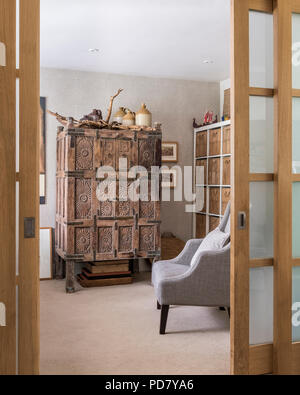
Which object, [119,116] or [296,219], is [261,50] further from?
[119,116]

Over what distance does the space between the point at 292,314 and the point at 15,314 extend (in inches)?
56.5

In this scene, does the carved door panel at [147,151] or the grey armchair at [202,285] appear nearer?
the grey armchair at [202,285]

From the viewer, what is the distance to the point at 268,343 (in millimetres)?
2174

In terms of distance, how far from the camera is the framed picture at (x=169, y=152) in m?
5.59

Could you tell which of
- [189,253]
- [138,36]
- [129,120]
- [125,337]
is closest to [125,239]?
[189,253]

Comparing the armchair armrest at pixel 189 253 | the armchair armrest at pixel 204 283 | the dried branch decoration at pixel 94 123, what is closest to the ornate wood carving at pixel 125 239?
the armchair armrest at pixel 189 253

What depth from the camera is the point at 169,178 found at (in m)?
5.61

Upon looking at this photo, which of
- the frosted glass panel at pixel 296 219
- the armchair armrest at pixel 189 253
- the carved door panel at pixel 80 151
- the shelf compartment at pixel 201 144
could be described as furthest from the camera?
the shelf compartment at pixel 201 144

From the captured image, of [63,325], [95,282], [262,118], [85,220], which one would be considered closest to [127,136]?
[85,220]

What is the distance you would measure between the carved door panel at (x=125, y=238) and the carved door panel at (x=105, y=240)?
5cm

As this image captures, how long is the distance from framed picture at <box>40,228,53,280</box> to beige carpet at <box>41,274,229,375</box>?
604 mm

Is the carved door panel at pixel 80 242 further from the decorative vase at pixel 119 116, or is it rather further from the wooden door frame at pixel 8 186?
the wooden door frame at pixel 8 186

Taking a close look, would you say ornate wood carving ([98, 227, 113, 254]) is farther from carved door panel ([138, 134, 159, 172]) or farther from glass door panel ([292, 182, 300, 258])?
glass door panel ([292, 182, 300, 258])
